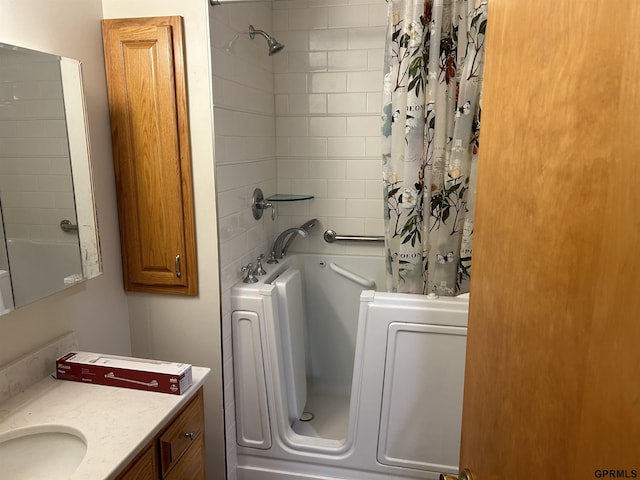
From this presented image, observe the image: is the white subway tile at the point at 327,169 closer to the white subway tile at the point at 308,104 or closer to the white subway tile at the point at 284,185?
the white subway tile at the point at 284,185

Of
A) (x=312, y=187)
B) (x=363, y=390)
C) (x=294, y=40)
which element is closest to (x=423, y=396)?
(x=363, y=390)

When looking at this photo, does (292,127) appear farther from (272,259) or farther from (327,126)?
(272,259)

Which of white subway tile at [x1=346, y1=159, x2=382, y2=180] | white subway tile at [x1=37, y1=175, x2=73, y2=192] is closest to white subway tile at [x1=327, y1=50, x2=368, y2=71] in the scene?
white subway tile at [x1=346, y1=159, x2=382, y2=180]

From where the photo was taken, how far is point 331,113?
2.59 meters

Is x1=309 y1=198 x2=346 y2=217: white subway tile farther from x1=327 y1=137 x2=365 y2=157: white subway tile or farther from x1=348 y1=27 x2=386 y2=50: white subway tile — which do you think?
x1=348 y1=27 x2=386 y2=50: white subway tile

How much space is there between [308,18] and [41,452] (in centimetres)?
225

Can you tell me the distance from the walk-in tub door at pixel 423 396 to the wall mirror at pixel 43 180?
46.5 inches

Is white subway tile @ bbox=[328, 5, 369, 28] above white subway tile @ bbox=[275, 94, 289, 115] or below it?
above

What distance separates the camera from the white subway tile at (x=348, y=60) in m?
2.51

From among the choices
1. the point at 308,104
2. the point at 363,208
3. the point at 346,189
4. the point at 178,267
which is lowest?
the point at 178,267

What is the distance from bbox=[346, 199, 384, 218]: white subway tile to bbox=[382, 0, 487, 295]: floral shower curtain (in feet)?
2.24

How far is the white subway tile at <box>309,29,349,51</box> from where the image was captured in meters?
2.51

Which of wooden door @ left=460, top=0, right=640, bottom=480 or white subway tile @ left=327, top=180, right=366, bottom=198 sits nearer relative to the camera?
wooden door @ left=460, top=0, right=640, bottom=480

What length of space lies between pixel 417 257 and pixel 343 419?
105cm
